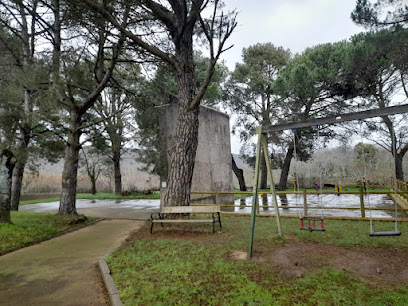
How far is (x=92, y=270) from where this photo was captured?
410cm

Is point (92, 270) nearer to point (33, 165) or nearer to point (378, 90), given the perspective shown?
point (33, 165)

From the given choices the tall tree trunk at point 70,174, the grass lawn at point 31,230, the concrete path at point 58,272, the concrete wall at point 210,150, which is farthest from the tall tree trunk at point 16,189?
the concrete path at point 58,272

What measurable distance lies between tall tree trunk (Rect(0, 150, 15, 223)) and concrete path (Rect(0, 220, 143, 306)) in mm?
1612

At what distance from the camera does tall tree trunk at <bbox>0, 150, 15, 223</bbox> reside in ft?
21.8

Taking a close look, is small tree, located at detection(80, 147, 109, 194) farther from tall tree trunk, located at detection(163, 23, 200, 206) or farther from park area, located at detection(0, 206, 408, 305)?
tall tree trunk, located at detection(163, 23, 200, 206)

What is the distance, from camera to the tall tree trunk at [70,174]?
8.50 metres

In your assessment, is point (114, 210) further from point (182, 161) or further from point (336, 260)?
point (336, 260)

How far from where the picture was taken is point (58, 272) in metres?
4.02

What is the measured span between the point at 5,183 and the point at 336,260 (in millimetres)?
7721

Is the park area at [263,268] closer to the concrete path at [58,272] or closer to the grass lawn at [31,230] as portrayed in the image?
the grass lawn at [31,230]

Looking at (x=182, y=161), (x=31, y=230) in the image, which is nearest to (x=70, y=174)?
(x=31, y=230)

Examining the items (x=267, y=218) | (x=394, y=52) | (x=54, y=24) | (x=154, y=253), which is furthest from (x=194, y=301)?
(x=394, y=52)

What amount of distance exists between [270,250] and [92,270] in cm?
295

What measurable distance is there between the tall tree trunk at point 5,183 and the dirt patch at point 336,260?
6033mm
